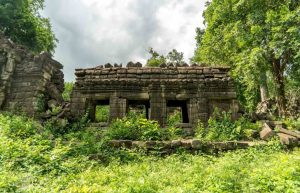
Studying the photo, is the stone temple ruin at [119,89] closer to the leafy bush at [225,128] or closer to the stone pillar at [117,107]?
the stone pillar at [117,107]

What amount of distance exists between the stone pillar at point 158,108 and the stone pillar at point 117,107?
3.19 ft

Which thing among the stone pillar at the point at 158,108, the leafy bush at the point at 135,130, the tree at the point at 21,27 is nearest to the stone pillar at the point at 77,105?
the leafy bush at the point at 135,130

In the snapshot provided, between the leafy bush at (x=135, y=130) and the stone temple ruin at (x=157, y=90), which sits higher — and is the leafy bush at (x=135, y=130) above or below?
below

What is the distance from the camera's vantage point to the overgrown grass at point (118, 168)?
4746 millimetres

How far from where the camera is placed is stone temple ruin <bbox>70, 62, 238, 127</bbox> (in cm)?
992

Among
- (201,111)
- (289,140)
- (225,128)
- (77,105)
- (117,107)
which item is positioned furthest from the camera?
(77,105)

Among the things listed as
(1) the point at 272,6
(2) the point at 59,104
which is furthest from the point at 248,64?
(2) the point at 59,104

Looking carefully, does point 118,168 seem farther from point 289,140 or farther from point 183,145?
point 289,140

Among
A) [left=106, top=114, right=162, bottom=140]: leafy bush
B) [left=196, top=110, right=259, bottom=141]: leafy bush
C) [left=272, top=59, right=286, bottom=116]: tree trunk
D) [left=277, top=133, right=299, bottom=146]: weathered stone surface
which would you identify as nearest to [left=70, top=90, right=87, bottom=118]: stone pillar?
[left=106, top=114, right=162, bottom=140]: leafy bush

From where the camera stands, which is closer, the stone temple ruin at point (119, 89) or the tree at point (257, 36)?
the stone temple ruin at point (119, 89)

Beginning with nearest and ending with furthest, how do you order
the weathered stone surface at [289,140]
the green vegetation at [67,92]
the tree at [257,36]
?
the weathered stone surface at [289,140] < the tree at [257,36] < the green vegetation at [67,92]

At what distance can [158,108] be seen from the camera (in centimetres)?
995

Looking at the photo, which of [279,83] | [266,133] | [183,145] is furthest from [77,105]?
[279,83]

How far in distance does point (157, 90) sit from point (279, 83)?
7.31 meters
